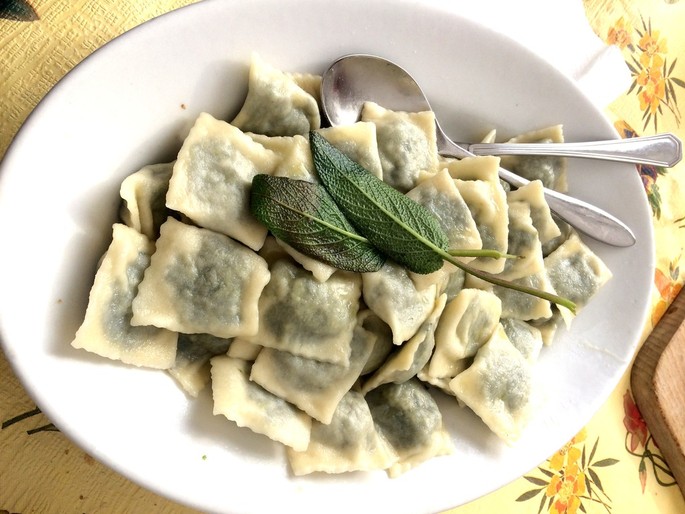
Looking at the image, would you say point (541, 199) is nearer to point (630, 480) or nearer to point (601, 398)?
point (601, 398)

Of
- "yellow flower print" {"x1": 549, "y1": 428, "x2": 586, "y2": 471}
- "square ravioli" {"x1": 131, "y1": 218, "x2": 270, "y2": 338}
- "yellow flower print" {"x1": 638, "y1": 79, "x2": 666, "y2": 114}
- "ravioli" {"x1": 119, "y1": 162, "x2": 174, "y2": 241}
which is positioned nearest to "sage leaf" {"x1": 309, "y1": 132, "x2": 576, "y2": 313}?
"square ravioli" {"x1": 131, "y1": 218, "x2": 270, "y2": 338}

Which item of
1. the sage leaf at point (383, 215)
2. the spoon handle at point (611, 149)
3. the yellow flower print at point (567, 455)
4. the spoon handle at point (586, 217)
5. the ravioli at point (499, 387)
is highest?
the spoon handle at point (611, 149)

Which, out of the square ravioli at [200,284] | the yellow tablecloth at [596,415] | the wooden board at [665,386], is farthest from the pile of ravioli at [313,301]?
the wooden board at [665,386]

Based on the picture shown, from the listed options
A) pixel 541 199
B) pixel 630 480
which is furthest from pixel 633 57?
pixel 630 480

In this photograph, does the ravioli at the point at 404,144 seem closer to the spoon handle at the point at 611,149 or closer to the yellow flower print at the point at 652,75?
the spoon handle at the point at 611,149

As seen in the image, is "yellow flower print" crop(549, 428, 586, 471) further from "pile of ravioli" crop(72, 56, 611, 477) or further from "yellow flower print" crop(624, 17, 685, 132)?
"yellow flower print" crop(624, 17, 685, 132)
